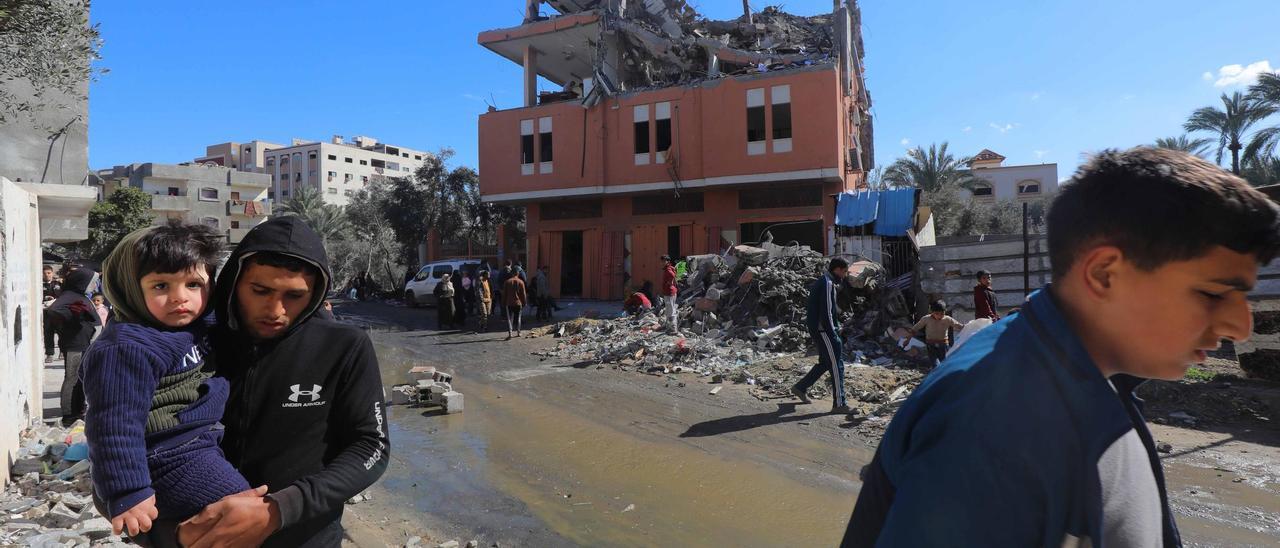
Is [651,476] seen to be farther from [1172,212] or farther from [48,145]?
[48,145]

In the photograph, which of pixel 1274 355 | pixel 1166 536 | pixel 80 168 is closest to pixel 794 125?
pixel 1274 355

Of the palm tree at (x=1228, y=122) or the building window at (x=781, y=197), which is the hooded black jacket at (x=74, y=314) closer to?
the building window at (x=781, y=197)

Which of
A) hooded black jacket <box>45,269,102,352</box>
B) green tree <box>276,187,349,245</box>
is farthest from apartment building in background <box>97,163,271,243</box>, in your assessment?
hooded black jacket <box>45,269,102,352</box>

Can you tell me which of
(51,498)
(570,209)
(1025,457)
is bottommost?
(51,498)

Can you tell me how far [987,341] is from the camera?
1.03 meters

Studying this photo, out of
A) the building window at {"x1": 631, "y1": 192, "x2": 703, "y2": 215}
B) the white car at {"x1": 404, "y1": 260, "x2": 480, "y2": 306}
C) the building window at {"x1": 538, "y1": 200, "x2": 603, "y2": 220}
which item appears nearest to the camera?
the white car at {"x1": 404, "y1": 260, "x2": 480, "y2": 306}

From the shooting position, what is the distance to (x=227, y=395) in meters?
1.76

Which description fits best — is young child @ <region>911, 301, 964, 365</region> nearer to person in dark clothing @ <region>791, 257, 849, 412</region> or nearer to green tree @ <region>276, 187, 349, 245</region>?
person in dark clothing @ <region>791, 257, 849, 412</region>

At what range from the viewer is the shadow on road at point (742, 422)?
6.95 metres

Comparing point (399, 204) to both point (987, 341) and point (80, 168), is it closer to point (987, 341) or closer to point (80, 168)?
point (80, 168)

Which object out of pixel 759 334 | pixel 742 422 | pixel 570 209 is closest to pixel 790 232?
pixel 570 209

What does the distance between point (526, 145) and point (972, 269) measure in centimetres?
1735

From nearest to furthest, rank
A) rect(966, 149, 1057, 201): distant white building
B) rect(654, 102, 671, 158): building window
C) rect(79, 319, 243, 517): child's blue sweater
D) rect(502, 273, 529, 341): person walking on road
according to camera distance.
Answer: rect(79, 319, 243, 517): child's blue sweater
rect(502, 273, 529, 341): person walking on road
rect(654, 102, 671, 158): building window
rect(966, 149, 1057, 201): distant white building

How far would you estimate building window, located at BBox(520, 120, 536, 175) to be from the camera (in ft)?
80.9
